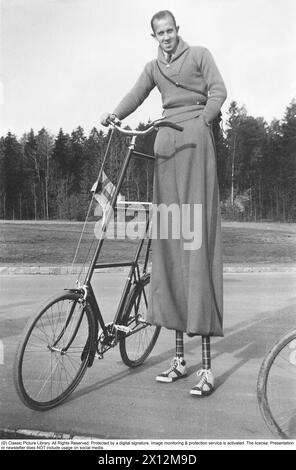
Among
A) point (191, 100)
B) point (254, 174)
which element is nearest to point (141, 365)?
point (191, 100)

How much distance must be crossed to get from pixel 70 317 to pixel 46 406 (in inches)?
20.1

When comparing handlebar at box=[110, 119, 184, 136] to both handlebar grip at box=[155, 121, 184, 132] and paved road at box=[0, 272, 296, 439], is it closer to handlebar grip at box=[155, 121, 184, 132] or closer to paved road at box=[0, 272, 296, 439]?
handlebar grip at box=[155, 121, 184, 132]

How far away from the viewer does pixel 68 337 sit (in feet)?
12.1

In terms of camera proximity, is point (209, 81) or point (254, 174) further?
point (254, 174)

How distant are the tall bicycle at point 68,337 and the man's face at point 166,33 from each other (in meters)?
0.53

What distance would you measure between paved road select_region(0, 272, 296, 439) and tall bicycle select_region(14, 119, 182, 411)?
129 millimetres

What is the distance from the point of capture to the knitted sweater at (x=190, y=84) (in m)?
3.83

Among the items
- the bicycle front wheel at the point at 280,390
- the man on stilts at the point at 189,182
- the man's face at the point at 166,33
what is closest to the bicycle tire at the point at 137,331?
the man on stilts at the point at 189,182

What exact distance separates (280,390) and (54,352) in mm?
1415

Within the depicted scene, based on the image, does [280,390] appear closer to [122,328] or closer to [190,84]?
[122,328]

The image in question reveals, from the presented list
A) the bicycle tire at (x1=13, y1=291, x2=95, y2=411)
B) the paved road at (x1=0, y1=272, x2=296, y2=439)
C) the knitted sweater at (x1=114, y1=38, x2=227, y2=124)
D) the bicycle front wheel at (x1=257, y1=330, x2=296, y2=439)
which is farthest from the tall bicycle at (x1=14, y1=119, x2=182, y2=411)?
the bicycle front wheel at (x1=257, y1=330, x2=296, y2=439)

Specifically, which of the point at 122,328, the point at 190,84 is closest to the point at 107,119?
the point at 190,84
